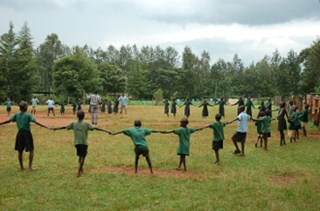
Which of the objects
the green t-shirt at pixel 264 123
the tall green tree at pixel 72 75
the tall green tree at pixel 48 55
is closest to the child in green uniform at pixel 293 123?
the green t-shirt at pixel 264 123

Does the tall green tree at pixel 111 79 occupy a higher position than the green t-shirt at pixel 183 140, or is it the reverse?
the tall green tree at pixel 111 79

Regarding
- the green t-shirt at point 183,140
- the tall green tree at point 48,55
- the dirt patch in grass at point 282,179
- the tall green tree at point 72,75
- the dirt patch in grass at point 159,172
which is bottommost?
the dirt patch in grass at point 159,172

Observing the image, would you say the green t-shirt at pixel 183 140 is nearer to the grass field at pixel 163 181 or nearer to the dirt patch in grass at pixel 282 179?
the grass field at pixel 163 181

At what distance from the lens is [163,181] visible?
32.9 feet

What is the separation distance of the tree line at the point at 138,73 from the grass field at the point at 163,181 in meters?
23.1

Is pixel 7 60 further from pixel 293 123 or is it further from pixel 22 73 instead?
pixel 293 123

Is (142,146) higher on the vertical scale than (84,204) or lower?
higher

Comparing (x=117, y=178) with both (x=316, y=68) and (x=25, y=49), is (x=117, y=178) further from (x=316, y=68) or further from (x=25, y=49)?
(x=25, y=49)

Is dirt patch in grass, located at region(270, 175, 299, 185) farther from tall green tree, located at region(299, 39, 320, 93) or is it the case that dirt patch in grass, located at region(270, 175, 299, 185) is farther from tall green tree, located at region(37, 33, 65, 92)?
tall green tree, located at region(37, 33, 65, 92)

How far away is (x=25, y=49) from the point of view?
212 ft

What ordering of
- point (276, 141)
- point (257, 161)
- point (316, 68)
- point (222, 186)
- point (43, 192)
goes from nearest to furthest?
point (43, 192), point (222, 186), point (257, 161), point (276, 141), point (316, 68)

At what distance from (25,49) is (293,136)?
54.3 m

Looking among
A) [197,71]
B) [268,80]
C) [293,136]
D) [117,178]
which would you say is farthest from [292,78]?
[117,178]

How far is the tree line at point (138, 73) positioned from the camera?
50812mm
